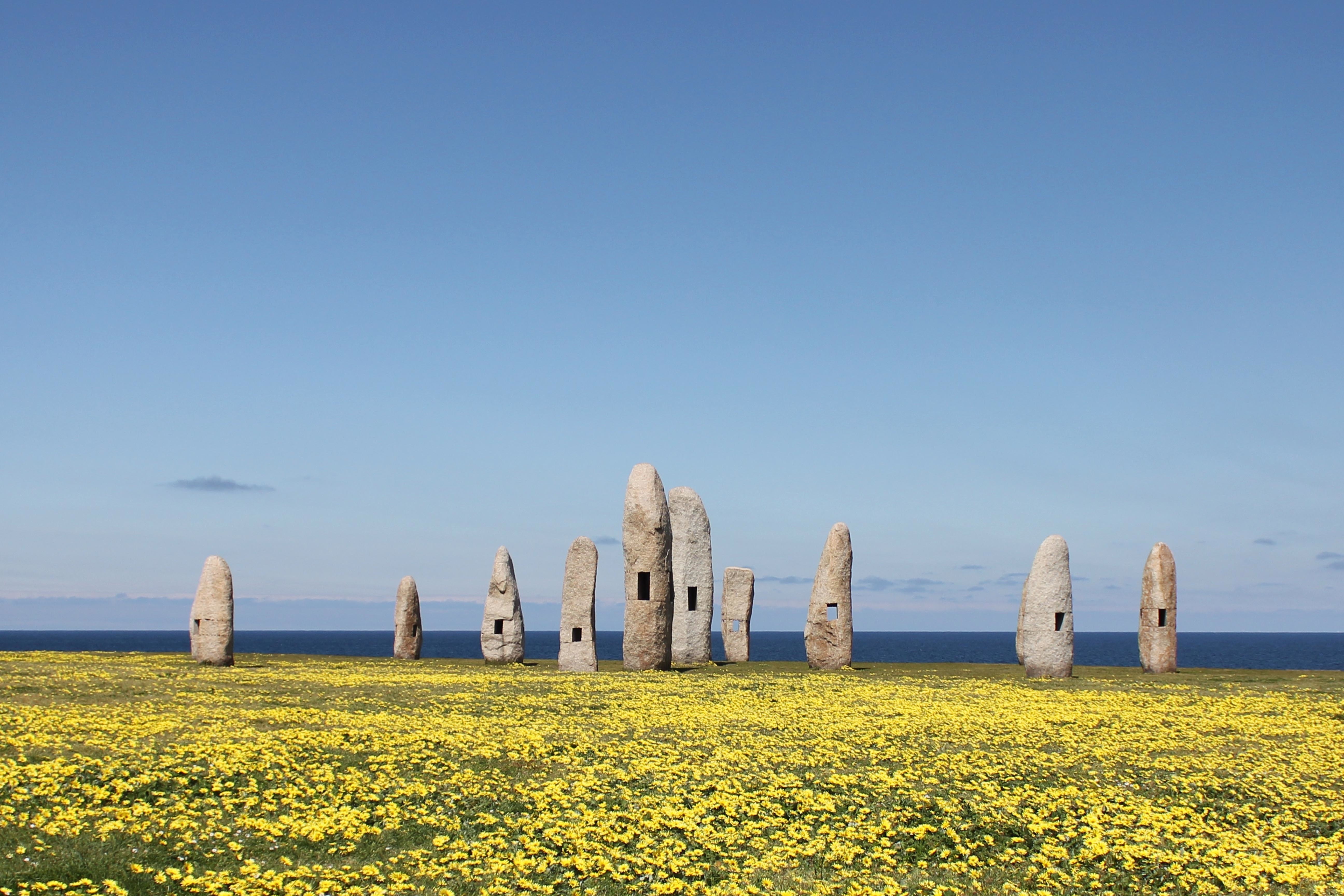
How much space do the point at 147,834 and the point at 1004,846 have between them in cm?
874

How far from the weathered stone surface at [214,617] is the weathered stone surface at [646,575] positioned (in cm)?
1131

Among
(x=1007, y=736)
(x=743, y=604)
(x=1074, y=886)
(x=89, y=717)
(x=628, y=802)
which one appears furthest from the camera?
(x=743, y=604)

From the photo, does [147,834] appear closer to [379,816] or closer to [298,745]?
[379,816]

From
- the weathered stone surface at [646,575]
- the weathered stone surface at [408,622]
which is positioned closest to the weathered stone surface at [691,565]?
the weathered stone surface at [646,575]

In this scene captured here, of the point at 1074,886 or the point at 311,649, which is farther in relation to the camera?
the point at 311,649

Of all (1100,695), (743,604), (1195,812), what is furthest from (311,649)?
(1195,812)

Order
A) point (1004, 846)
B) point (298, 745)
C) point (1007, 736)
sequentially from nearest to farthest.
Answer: point (1004, 846) < point (298, 745) < point (1007, 736)

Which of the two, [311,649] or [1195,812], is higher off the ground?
[1195,812]

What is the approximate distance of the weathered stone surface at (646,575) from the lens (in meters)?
31.4

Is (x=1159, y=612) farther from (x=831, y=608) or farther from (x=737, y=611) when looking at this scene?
(x=737, y=611)

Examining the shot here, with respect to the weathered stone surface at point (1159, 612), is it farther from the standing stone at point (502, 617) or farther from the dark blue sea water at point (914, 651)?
the dark blue sea water at point (914, 651)

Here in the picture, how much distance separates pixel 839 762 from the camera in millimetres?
15172

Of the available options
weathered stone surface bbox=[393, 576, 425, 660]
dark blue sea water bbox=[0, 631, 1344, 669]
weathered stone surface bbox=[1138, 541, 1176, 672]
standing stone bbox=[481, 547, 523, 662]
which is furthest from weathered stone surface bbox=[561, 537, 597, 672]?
dark blue sea water bbox=[0, 631, 1344, 669]

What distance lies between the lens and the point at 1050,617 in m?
31.4
